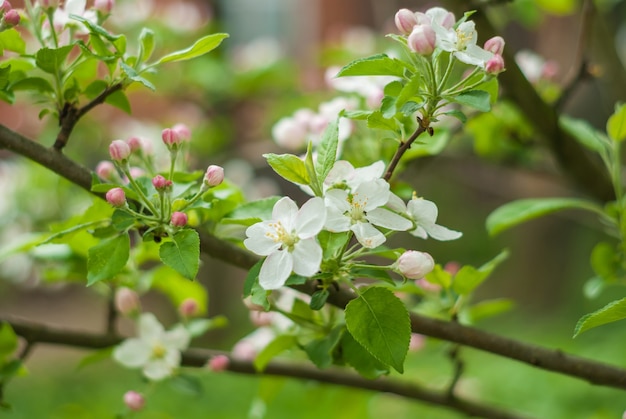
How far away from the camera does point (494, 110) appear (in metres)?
1.14

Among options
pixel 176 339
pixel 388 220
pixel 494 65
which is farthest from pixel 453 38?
pixel 176 339

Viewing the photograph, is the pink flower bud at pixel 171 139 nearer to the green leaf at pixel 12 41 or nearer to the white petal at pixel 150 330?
the green leaf at pixel 12 41

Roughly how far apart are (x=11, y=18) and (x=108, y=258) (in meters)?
0.20

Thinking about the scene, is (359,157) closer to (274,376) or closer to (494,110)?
(274,376)

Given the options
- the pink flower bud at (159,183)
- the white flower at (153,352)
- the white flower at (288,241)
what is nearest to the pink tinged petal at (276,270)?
the white flower at (288,241)

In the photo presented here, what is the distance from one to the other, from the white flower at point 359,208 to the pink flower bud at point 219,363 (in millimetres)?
333

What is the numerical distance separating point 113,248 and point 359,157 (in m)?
0.33

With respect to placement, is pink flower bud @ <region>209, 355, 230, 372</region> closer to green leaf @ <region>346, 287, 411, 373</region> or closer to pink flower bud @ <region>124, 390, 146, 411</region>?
pink flower bud @ <region>124, 390, 146, 411</region>

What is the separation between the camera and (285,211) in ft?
1.70

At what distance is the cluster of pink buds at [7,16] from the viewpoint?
0.59 m

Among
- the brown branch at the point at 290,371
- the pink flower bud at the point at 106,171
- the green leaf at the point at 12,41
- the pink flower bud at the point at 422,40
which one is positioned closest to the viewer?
the pink flower bud at the point at 422,40

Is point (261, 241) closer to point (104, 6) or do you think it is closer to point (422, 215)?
point (422, 215)

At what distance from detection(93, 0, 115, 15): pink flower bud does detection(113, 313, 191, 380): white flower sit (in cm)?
34

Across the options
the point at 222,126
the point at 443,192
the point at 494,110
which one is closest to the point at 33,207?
the point at 222,126
